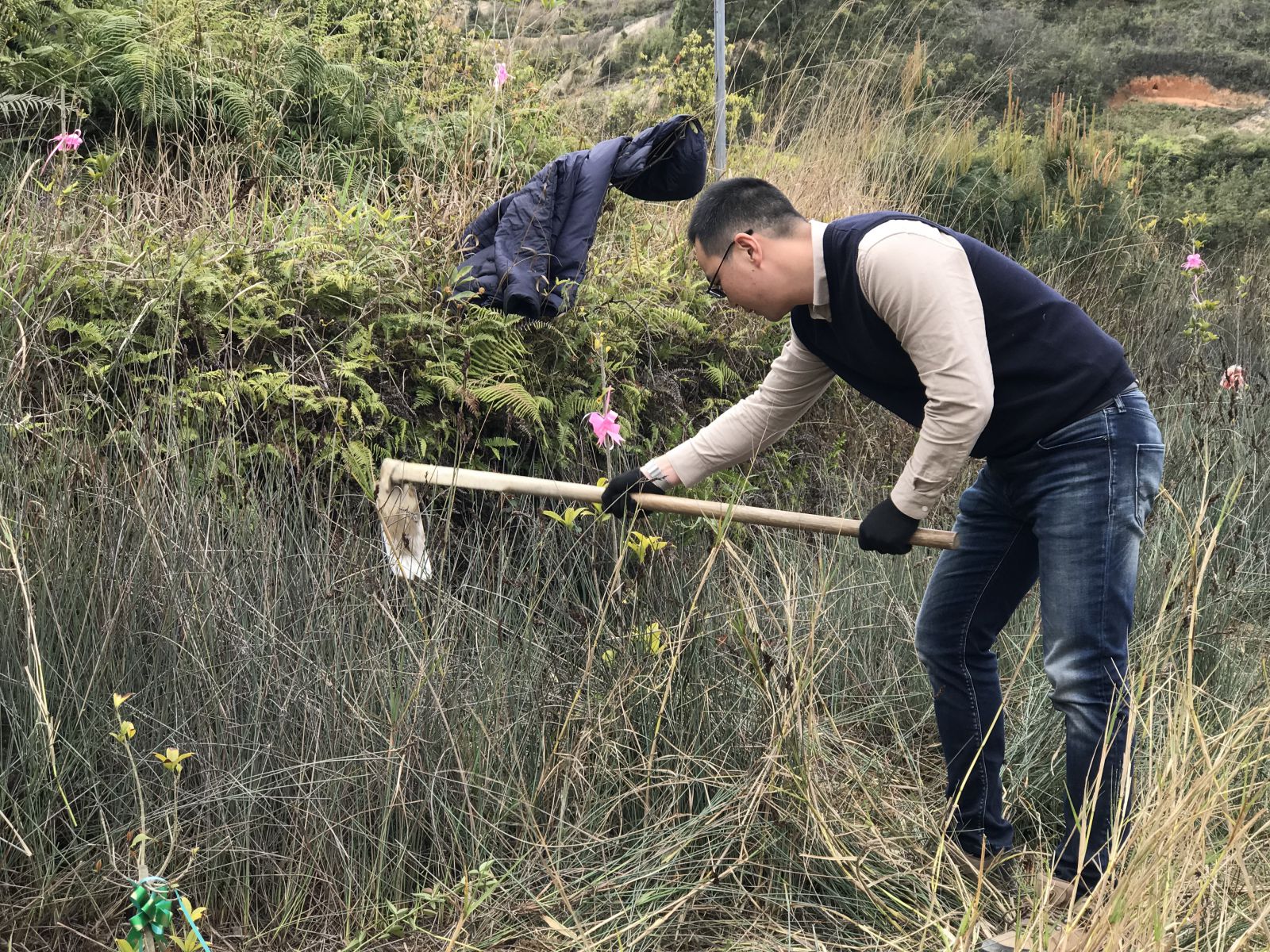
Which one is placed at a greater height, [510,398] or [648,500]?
[648,500]

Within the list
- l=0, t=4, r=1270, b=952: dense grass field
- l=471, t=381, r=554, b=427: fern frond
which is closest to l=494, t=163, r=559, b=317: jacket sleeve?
l=0, t=4, r=1270, b=952: dense grass field

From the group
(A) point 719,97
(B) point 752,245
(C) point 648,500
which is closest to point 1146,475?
(B) point 752,245

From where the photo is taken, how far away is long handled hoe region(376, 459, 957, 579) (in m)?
2.84

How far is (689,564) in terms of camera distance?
3.79 metres

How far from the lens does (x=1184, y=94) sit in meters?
16.5

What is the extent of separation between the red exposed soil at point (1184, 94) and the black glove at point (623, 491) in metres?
15.7

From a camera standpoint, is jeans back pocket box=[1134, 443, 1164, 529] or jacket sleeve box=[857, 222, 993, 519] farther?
jeans back pocket box=[1134, 443, 1164, 529]

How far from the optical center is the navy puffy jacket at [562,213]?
3.92 metres

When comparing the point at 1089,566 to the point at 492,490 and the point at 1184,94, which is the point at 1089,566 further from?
the point at 1184,94

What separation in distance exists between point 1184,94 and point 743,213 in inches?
652

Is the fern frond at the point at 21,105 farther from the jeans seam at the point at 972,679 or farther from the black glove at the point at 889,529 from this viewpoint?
the jeans seam at the point at 972,679

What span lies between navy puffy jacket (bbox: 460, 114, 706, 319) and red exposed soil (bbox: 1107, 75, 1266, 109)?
14.2m

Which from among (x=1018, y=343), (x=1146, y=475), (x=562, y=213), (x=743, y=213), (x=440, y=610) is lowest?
(x=440, y=610)

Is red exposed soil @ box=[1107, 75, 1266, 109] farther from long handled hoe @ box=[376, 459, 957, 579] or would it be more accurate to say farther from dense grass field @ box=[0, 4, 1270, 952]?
long handled hoe @ box=[376, 459, 957, 579]
